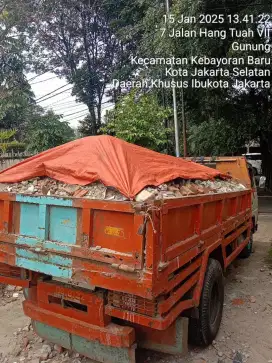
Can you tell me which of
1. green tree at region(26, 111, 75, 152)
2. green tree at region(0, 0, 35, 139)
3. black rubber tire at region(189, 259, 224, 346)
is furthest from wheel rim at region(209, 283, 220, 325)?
green tree at region(0, 0, 35, 139)

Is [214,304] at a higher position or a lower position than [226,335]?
higher

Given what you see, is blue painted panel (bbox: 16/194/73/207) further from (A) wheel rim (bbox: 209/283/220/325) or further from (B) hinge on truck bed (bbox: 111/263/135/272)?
(A) wheel rim (bbox: 209/283/220/325)

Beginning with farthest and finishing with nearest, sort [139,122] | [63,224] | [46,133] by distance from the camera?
[46,133]
[139,122]
[63,224]

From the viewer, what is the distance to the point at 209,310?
3.05 metres

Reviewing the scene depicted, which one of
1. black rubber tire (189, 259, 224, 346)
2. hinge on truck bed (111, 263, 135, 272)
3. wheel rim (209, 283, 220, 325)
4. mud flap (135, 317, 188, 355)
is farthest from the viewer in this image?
wheel rim (209, 283, 220, 325)

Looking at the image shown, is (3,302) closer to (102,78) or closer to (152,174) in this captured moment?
(152,174)

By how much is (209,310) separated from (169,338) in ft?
2.06

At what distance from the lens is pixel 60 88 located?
20438 millimetres

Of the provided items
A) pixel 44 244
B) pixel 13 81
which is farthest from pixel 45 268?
pixel 13 81

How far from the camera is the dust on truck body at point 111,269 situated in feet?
7.09

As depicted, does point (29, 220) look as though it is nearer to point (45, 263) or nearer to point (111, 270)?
point (45, 263)

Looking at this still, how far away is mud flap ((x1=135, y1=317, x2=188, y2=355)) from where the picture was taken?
255 centimetres

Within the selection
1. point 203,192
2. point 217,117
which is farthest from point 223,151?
point 203,192

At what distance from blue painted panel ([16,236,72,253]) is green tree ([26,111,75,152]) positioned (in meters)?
12.8
